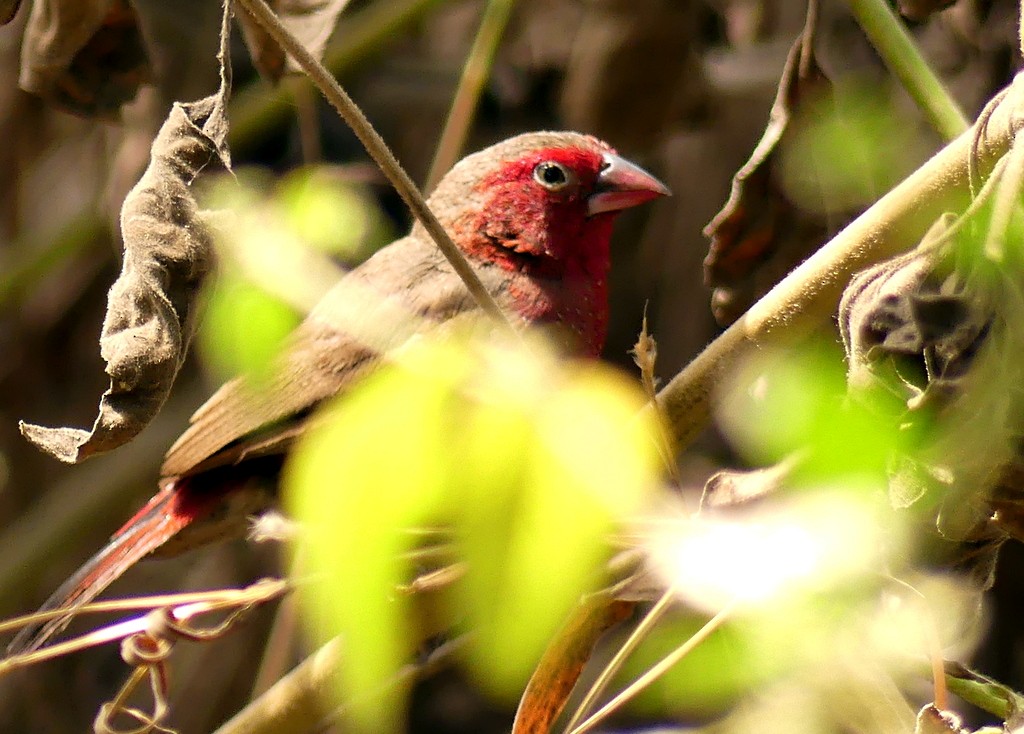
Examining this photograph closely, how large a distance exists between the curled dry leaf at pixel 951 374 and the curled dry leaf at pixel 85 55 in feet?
4.78

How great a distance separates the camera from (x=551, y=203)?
3.54 meters

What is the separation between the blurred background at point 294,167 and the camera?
3.64 metres

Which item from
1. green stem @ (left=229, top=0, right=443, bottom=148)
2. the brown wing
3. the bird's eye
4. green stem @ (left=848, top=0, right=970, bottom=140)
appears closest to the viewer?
green stem @ (left=848, top=0, right=970, bottom=140)

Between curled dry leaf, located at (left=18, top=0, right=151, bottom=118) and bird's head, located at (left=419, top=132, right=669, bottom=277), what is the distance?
4.19 feet

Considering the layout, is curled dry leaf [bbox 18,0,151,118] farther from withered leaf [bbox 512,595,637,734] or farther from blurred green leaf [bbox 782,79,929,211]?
withered leaf [bbox 512,595,637,734]

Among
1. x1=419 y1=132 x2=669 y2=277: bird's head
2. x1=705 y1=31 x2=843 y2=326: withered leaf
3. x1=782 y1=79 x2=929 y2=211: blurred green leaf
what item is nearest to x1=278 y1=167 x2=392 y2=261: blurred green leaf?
x1=419 y1=132 x2=669 y2=277: bird's head

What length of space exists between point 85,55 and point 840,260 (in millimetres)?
1391

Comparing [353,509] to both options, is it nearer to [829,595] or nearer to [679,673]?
[829,595]

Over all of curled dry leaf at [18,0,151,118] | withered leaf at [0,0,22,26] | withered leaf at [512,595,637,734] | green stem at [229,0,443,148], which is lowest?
withered leaf at [512,595,637,734]

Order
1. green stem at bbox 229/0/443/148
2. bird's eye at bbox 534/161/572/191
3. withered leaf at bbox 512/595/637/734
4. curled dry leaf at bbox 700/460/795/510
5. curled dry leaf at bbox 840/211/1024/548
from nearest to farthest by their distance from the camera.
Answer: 1. curled dry leaf at bbox 840/211/1024/548
2. curled dry leaf at bbox 700/460/795/510
3. withered leaf at bbox 512/595/637/734
4. bird's eye at bbox 534/161/572/191
5. green stem at bbox 229/0/443/148

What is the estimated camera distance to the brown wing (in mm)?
2984

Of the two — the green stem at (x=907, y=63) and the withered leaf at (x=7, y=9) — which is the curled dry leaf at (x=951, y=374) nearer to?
the green stem at (x=907, y=63)

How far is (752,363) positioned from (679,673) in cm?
45

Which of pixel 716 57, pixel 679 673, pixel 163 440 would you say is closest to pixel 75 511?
pixel 163 440
